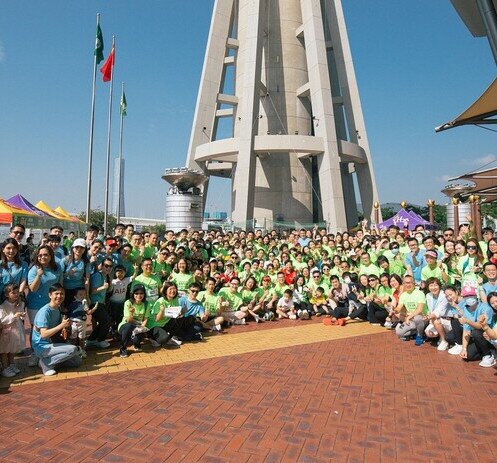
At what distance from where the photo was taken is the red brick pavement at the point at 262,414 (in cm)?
342

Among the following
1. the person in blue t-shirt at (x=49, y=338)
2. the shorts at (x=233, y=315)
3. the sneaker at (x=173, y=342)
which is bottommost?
the sneaker at (x=173, y=342)

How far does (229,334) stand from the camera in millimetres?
8000

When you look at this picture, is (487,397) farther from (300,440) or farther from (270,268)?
(270,268)

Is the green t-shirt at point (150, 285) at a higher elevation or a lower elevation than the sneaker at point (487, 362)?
higher

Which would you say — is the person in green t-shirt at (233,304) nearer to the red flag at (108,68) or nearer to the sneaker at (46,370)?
the sneaker at (46,370)

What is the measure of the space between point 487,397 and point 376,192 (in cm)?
2617

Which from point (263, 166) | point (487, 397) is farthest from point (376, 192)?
point (487, 397)

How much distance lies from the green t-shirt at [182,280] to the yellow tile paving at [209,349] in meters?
1.23

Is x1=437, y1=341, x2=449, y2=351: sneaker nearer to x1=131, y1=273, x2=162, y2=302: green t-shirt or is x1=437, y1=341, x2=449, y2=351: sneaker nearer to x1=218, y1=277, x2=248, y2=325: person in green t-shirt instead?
x1=218, y1=277, x2=248, y2=325: person in green t-shirt

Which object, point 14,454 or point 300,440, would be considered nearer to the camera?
point 14,454

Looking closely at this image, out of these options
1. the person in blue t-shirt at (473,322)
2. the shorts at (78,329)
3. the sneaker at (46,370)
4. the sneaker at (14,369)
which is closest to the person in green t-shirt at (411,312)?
the person in blue t-shirt at (473,322)

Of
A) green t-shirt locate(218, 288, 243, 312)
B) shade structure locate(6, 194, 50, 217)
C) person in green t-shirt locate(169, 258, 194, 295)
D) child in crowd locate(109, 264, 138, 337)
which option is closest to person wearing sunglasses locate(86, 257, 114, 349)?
child in crowd locate(109, 264, 138, 337)

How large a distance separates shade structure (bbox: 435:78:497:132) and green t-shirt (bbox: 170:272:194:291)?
6053mm

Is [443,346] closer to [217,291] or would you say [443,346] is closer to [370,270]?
[370,270]
